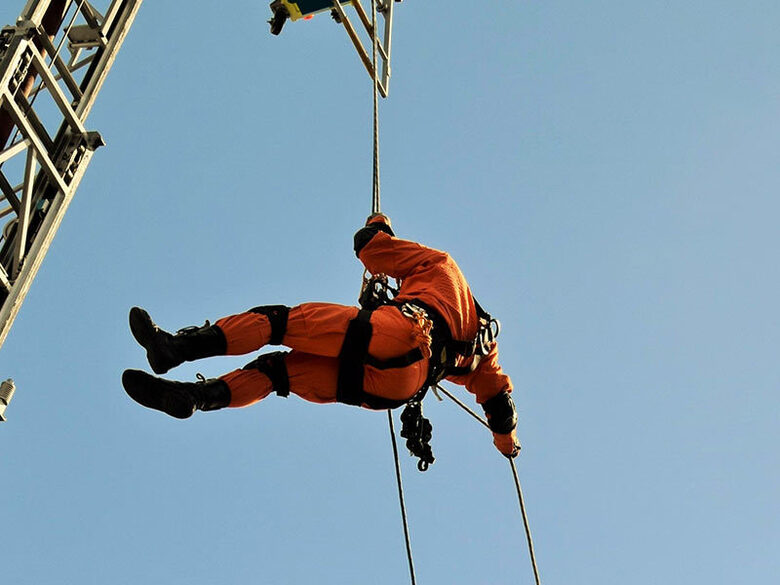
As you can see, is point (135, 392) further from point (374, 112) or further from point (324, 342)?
point (374, 112)

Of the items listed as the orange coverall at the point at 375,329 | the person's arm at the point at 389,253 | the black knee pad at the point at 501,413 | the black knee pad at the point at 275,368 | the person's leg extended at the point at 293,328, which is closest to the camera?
the person's leg extended at the point at 293,328

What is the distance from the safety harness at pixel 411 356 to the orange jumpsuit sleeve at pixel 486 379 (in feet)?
0.67

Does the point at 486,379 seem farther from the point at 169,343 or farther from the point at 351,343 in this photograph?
the point at 169,343

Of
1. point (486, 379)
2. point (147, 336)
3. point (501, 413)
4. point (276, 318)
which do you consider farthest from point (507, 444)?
point (147, 336)

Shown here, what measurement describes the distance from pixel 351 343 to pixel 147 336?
1.03 metres

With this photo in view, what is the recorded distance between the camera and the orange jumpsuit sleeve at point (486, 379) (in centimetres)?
654

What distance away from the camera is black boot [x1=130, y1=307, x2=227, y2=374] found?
16.2 feet

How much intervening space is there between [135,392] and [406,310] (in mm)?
1486

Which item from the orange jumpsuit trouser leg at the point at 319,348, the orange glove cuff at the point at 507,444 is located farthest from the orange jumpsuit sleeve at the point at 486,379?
the orange jumpsuit trouser leg at the point at 319,348

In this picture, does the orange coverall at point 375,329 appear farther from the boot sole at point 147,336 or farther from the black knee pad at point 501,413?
the black knee pad at point 501,413

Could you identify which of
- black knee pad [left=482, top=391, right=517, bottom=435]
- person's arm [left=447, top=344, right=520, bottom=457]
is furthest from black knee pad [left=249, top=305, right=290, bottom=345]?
black knee pad [left=482, top=391, right=517, bottom=435]

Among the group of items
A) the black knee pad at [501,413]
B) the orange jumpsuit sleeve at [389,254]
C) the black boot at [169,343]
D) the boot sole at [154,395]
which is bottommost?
the boot sole at [154,395]

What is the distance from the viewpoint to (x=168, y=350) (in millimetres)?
4938

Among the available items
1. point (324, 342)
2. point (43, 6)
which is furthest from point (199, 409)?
point (43, 6)
